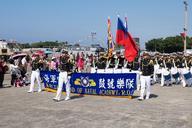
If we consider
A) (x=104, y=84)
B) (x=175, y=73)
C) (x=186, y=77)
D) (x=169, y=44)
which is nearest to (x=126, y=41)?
(x=104, y=84)

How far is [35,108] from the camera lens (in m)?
12.5

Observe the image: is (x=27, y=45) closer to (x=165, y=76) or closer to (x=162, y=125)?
(x=165, y=76)

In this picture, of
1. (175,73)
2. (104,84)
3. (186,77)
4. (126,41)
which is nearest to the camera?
(104,84)

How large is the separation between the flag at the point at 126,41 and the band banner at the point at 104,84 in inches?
48.5

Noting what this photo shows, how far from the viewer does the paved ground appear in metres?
9.89

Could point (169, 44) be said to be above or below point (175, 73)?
above

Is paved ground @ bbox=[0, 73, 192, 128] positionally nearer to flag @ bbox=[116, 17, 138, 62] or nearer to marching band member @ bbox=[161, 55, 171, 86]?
flag @ bbox=[116, 17, 138, 62]

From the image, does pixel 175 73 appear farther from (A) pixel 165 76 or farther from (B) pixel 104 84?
(B) pixel 104 84

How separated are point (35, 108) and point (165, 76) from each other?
9949 mm

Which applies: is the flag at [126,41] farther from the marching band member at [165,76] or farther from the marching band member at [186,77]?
the marching band member at [186,77]

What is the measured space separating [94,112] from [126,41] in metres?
5.40

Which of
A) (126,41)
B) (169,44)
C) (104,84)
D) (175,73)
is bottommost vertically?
(104,84)

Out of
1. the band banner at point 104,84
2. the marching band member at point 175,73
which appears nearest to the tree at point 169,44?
the marching band member at point 175,73

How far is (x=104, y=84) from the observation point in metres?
15.6
